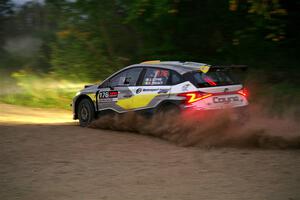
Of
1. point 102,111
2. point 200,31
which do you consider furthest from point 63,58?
point 102,111

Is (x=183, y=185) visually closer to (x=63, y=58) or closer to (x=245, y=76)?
(x=245, y=76)

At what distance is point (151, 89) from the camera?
1078 centimetres

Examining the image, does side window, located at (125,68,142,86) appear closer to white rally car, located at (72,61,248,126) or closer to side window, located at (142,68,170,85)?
white rally car, located at (72,61,248,126)

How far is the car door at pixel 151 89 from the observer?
1052 centimetres

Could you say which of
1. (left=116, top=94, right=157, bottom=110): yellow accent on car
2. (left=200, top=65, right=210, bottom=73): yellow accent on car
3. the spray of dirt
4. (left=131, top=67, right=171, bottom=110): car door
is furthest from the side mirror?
(left=200, top=65, right=210, bottom=73): yellow accent on car

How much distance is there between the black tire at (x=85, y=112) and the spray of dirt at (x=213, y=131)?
1.39 metres

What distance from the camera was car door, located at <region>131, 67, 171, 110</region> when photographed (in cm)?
1052

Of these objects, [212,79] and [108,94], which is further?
[108,94]

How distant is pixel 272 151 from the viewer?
8812 millimetres

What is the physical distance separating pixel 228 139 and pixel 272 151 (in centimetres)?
95

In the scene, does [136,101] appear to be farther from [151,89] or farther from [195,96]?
[195,96]

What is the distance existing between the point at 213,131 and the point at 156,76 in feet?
6.27

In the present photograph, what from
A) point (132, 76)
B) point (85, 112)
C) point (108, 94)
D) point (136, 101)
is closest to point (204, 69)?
point (136, 101)

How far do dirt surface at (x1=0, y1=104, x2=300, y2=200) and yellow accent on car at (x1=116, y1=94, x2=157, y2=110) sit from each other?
2.15 feet
